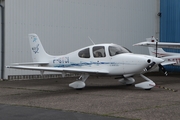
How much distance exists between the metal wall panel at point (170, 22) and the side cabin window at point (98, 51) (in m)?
13.0

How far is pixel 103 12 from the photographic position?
70.0ft

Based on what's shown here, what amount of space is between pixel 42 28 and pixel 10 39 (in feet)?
7.14

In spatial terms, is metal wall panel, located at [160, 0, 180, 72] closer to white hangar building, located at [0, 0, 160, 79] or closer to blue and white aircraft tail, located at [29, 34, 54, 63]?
white hangar building, located at [0, 0, 160, 79]

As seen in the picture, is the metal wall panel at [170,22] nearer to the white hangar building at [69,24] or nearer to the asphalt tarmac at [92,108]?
the white hangar building at [69,24]

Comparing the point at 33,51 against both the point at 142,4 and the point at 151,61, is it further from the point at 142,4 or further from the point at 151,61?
the point at 142,4

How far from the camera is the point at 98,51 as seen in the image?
12234 mm

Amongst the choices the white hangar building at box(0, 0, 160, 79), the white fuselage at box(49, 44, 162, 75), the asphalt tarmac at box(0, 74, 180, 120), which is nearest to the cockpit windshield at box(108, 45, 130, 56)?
the white fuselage at box(49, 44, 162, 75)

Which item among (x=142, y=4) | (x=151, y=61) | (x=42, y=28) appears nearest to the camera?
(x=151, y=61)

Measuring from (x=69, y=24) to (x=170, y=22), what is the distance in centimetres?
866

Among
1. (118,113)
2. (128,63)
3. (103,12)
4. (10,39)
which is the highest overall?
(103,12)

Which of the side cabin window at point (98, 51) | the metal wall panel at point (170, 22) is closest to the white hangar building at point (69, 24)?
the metal wall panel at point (170, 22)

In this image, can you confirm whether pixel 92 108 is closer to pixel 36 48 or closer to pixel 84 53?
pixel 84 53

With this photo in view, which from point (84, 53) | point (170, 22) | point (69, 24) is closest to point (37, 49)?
point (84, 53)

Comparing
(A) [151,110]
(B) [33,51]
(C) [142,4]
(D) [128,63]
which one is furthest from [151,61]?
(C) [142,4]
